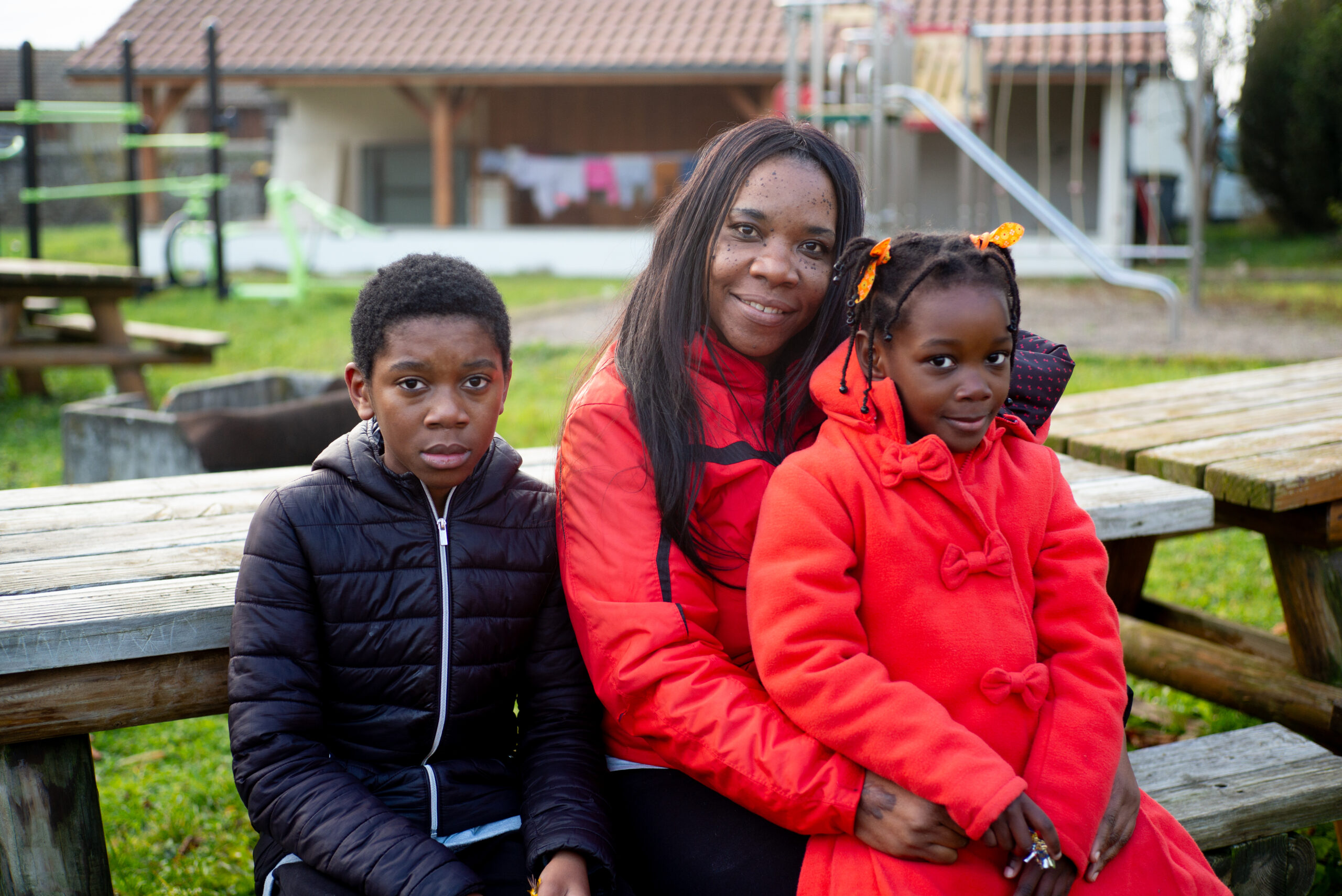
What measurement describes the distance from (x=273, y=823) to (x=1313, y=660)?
2.60 metres

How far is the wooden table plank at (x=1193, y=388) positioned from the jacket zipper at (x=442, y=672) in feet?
6.38

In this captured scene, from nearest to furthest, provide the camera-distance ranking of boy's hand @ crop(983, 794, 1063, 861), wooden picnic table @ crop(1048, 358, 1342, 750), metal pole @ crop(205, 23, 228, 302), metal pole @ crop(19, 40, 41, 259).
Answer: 1. boy's hand @ crop(983, 794, 1063, 861)
2. wooden picnic table @ crop(1048, 358, 1342, 750)
3. metal pole @ crop(19, 40, 41, 259)
4. metal pole @ crop(205, 23, 228, 302)

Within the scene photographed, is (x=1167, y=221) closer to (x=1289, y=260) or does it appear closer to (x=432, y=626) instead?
(x=1289, y=260)

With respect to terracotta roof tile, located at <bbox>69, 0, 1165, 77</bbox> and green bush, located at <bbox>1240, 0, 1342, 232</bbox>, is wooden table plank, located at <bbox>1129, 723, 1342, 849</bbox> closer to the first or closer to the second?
terracotta roof tile, located at <bbox>69, 0, 1165, 77</bbox>

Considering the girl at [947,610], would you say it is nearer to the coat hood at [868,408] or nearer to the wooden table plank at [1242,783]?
the coat hood at [868,408]

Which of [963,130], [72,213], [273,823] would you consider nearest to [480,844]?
[273,823]

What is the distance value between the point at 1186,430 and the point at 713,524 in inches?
65.3

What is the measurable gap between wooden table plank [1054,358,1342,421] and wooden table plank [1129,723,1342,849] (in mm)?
1050

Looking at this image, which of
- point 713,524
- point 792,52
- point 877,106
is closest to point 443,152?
point 792,52

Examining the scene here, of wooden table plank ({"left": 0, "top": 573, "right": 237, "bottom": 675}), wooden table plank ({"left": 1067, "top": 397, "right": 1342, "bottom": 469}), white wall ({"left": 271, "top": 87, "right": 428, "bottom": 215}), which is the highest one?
white wall ({"left": 271, "top": 87, "right": 428, "bottom": 215})

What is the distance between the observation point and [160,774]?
126 inches

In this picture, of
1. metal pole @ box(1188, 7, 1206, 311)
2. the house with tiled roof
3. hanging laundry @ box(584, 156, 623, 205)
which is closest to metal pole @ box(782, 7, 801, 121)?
metal pole @ box(1188, 7, 1206, 311)

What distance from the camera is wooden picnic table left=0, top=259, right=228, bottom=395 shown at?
6750 millimetres

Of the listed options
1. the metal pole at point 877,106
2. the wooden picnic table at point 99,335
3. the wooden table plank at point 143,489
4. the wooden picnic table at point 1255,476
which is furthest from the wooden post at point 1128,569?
the wooden picnic table at point 99,335
